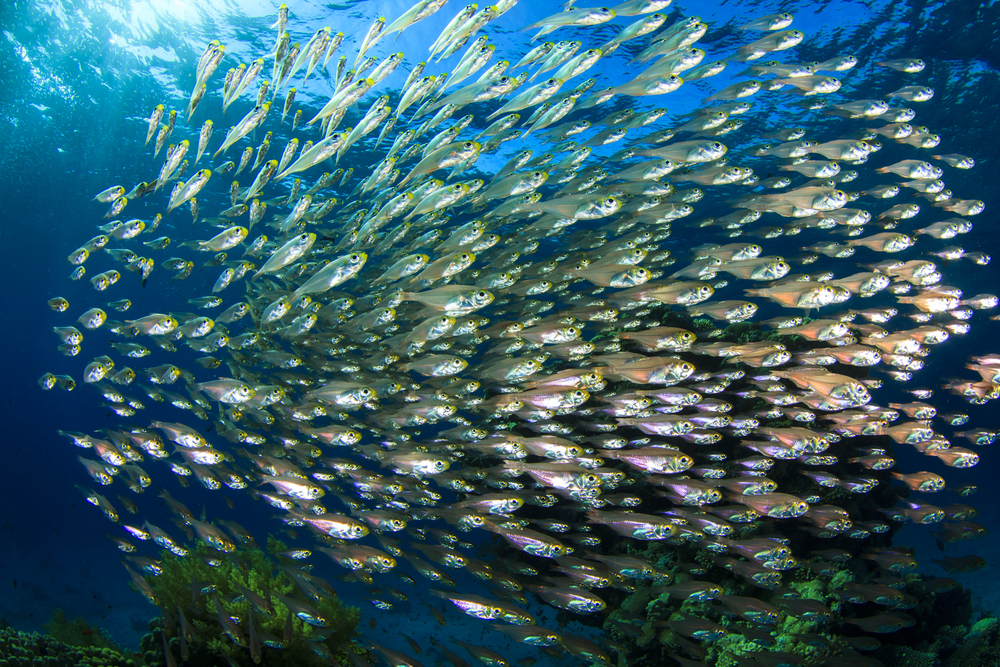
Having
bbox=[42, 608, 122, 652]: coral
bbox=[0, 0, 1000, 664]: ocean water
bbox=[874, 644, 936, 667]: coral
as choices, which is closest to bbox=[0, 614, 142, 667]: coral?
bbox=[42, 608, 122, 652]: coral

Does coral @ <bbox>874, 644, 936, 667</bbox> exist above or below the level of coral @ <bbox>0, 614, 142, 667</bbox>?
below

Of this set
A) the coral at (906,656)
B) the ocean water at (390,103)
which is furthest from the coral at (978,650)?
the ocean water at (390,103)

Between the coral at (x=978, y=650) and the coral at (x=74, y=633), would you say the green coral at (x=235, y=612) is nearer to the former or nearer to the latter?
the coral at (x=74, y=633)

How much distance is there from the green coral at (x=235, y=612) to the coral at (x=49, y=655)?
42 cm

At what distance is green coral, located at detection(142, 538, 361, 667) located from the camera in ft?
19.4

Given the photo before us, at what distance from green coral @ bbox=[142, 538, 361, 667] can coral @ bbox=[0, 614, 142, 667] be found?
418 mm

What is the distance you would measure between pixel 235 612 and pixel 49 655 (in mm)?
2233

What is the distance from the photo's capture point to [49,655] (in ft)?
19.5

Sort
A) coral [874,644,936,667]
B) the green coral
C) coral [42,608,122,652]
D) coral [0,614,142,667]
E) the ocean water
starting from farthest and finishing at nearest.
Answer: the ocean water → coral [42,608,122,652] → coral [874,644,936,667] → the green coral → coral [0,614,142,667]

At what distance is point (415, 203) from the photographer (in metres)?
7.21

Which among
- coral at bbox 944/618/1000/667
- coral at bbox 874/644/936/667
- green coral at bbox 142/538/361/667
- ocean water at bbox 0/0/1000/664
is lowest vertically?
coral at bbox 944/618/1000/667

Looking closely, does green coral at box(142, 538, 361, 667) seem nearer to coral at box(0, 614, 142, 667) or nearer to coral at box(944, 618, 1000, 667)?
coral at box(0, 614, 142, 667)

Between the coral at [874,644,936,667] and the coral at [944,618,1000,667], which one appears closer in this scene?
the coral at [874,644,936,667]

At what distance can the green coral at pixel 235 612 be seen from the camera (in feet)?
19.4
